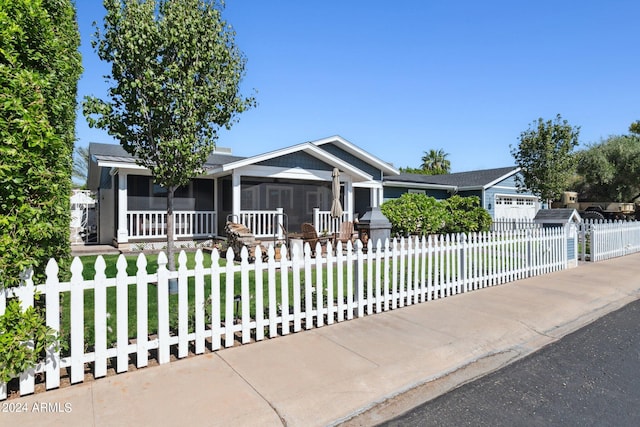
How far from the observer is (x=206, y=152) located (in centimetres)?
663

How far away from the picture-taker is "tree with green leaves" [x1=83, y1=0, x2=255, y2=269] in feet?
19.1

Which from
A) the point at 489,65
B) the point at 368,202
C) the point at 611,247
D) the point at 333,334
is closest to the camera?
the point at 333,334

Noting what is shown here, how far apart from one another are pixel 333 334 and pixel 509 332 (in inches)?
92.9

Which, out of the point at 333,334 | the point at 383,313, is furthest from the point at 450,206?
the point at 333,334

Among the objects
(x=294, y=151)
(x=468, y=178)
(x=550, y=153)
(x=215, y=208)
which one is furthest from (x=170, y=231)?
(x=468, y=178)

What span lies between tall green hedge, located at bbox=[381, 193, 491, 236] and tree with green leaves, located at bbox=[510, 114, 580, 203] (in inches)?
159

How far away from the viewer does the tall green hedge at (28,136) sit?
8.54 feet

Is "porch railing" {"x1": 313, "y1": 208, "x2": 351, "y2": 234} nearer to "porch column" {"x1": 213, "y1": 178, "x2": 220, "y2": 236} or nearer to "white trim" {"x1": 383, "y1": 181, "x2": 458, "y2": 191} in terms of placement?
"porch column" {"x1": 213, "y1": 178, "x2": 220, "y2": 236}

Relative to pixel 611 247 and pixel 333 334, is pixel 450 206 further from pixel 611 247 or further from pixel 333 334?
pixel 333 334

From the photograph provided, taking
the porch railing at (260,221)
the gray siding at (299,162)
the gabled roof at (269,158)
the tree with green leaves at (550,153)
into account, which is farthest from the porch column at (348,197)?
the tree with green leaves at (550,153)

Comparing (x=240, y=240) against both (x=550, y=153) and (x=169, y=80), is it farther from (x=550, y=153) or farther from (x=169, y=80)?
(x=550, y=153)

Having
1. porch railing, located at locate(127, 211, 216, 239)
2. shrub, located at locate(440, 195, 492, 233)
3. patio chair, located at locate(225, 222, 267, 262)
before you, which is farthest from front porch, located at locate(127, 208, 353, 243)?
shrub, located at locate(440, 195, 492, 233)

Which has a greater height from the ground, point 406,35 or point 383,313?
point 406,35

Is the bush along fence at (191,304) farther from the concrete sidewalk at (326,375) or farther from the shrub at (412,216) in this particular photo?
the shrub at (412,216)
